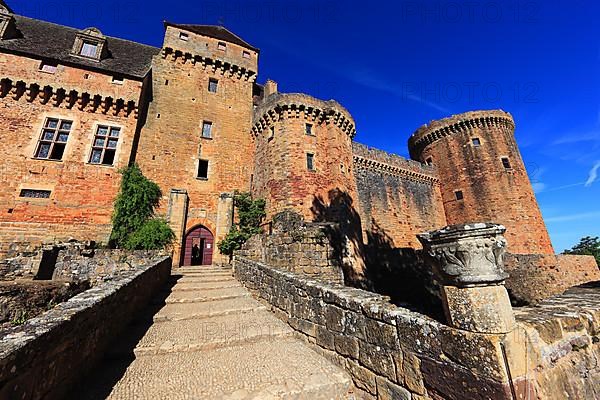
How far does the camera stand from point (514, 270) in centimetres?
1389

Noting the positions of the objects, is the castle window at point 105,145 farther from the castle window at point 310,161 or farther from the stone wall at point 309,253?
the stone wall at point 309,253

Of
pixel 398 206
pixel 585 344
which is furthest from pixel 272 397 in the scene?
pixel 398 206

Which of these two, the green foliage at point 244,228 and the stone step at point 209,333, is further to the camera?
the green foliage at point 244,228

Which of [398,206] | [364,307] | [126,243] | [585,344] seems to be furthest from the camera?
[398,206]

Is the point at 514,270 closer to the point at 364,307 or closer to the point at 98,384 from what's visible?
the point at 364,307

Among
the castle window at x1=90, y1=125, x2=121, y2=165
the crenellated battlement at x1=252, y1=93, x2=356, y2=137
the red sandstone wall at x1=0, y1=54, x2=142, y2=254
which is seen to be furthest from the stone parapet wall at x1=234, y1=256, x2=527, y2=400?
the castle window at x1=90, y1=125, x2=121, y2=165

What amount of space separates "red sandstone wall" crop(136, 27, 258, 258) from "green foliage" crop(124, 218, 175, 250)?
127cm

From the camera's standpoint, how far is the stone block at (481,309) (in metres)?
1.70

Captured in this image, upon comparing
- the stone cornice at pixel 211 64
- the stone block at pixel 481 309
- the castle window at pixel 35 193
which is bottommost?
the stone block at pixel 481 309

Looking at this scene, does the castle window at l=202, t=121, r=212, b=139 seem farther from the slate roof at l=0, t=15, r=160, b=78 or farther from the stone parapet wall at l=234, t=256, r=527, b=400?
the stone parapet wall at l=234, t=256, r=527, b=400

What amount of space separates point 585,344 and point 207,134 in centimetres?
1776

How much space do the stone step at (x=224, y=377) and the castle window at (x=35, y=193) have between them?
1311 cm

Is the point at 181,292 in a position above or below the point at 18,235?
below

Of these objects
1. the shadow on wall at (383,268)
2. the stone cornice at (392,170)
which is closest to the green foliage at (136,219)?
the shadow on wall at (383,268)
